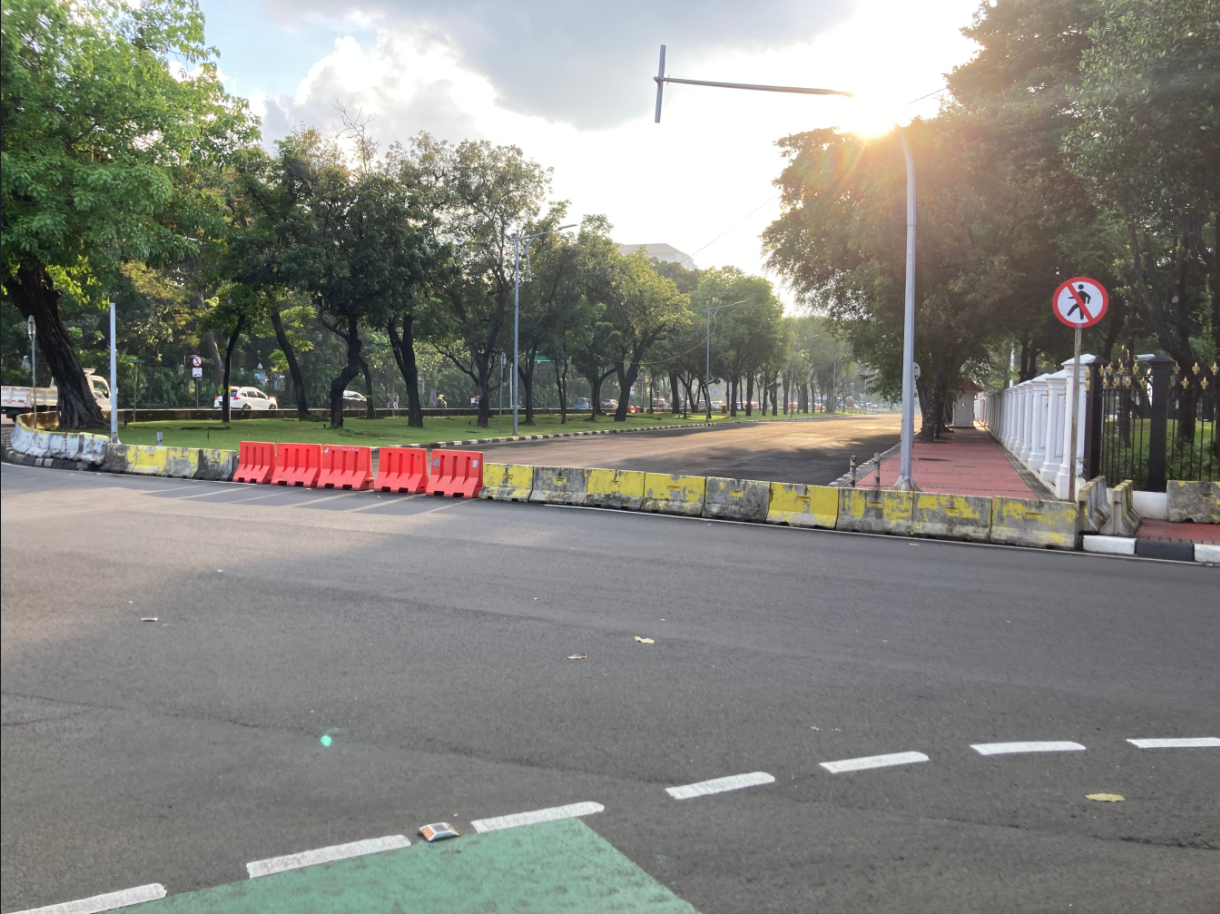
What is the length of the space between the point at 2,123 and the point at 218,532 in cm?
810

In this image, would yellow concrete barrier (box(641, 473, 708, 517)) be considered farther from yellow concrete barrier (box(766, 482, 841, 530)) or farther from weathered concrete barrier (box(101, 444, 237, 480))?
weathered concrete barrier (box(101, 444, 237, 480))

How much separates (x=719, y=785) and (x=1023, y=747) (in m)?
1.56

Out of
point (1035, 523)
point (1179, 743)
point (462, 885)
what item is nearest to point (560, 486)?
point (1035, 523)

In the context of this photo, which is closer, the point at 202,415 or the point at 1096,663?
the point at 1096,663

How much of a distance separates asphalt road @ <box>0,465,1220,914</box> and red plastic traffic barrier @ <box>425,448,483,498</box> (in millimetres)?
6421

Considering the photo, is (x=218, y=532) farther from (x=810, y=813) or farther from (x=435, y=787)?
(x=810, y=813)

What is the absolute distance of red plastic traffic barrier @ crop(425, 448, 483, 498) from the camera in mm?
14266

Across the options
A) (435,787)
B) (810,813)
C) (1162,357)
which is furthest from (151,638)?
(1162,357)

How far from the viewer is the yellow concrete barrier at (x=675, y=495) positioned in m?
13.2

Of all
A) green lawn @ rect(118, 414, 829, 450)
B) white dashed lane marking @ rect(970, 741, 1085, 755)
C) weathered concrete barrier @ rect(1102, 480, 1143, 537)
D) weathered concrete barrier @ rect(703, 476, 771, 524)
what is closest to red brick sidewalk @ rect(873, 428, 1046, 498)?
weathered concrete barrier @ rect(1102, 480, 1143, 537)

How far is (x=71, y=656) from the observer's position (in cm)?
349

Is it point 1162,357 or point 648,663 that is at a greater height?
point 1162,357

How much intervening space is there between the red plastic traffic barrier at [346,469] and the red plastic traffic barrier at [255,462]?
1154 mm

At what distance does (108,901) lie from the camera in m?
2.83
